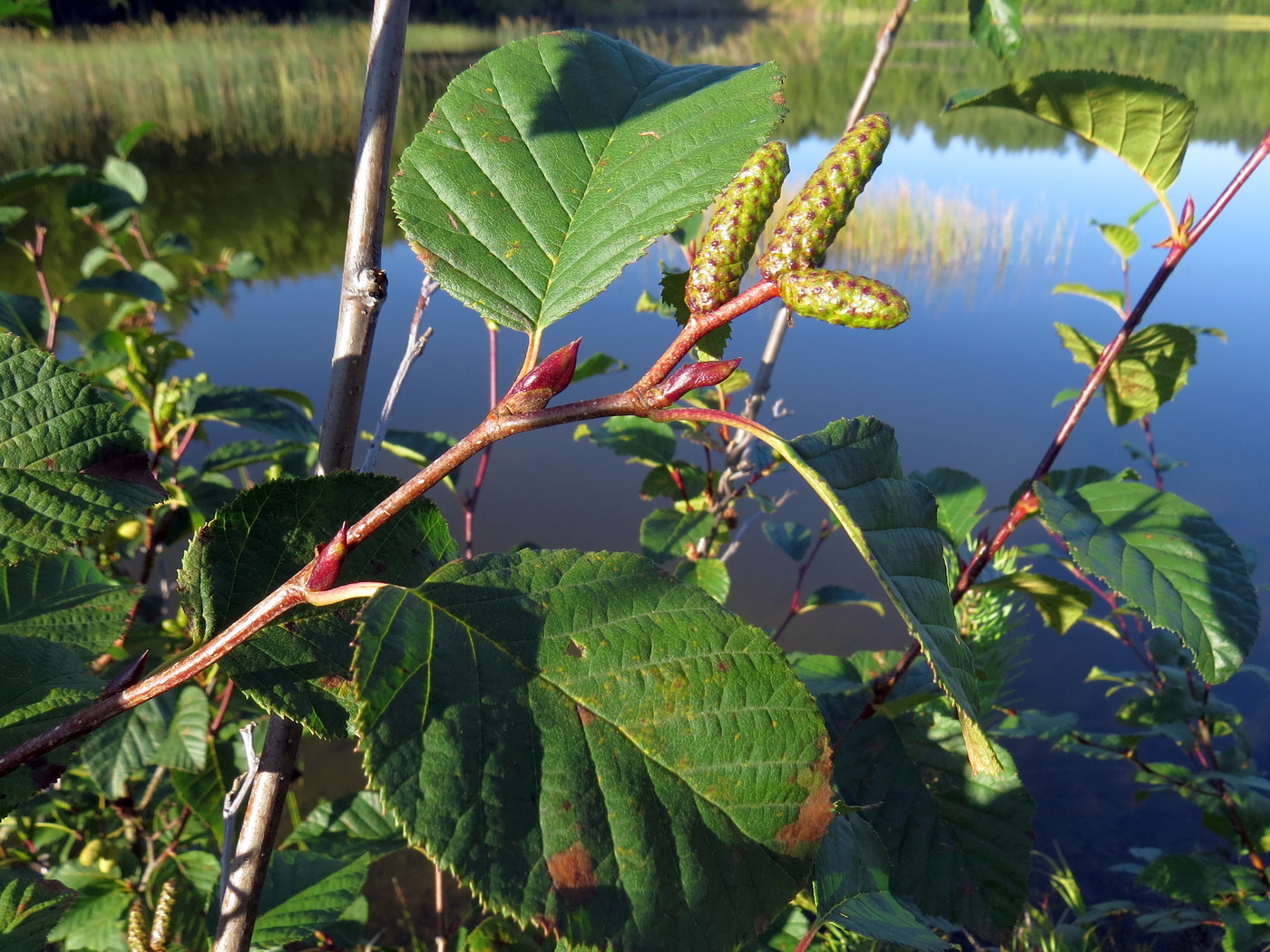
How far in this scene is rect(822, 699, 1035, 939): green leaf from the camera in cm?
85

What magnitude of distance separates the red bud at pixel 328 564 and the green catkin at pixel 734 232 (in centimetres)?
19

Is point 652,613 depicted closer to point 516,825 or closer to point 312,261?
point 516,825

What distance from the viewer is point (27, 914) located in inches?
23.9

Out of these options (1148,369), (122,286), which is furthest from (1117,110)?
(122,286)

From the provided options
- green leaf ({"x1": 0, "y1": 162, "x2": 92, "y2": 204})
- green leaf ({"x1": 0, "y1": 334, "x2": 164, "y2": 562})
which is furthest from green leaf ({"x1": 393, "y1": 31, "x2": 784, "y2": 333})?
green leaf ({"x1": 0, "y1": 162, "x2": 92, "y2": 204})

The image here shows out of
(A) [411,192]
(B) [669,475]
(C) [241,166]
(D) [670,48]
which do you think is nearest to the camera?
(A) [411,192]

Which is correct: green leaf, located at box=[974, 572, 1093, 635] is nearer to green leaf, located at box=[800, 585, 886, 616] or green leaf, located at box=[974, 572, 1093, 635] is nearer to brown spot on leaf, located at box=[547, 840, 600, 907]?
green leaf, located at box=[800, 585, 886, 616]

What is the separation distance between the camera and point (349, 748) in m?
2.92

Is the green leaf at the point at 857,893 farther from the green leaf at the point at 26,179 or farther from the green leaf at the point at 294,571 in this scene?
the green leaf at the point at 26,179

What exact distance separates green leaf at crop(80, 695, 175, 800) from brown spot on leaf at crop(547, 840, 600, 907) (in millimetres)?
1069

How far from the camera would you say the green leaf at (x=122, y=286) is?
1.80 m

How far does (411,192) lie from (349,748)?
2877mm

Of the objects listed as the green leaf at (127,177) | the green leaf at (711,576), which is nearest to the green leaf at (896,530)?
the green leaf at (711,576)

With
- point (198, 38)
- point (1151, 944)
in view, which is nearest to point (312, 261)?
point (1151, 944)
